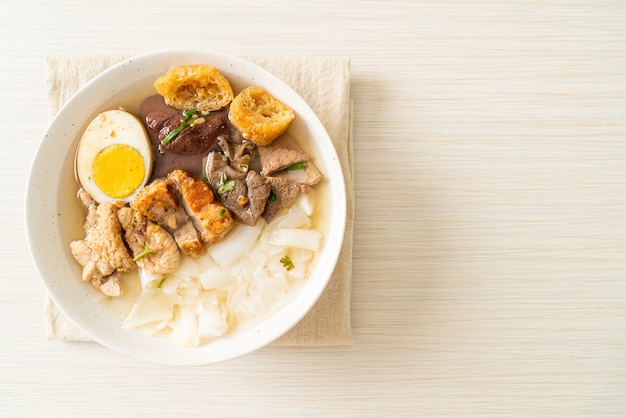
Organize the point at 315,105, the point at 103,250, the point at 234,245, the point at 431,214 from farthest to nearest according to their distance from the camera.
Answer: the point at 431,214 < the point at 315,105 < the point at 234,245 < the point at 103,250

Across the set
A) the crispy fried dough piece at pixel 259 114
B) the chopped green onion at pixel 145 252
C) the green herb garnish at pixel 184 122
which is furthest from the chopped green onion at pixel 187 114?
the chopped green onion at pixel 145 252

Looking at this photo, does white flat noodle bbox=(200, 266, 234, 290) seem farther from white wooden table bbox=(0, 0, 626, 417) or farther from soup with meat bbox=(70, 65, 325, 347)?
white wooden table bbox=(0, 0, 626, 417)

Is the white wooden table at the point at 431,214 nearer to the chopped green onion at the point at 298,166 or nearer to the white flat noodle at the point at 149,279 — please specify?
the chopped green onion at the point at 298,166

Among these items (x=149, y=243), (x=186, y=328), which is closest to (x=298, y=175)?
(x=149, y=243)

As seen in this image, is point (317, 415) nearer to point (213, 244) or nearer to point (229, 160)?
point (213, 244)

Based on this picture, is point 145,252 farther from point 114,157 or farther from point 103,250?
point 114,157

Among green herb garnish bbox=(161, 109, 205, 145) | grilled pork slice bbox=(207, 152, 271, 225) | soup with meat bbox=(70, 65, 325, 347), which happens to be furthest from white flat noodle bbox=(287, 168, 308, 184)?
green herb garnish bbox=(161, 109, 205, 145)
